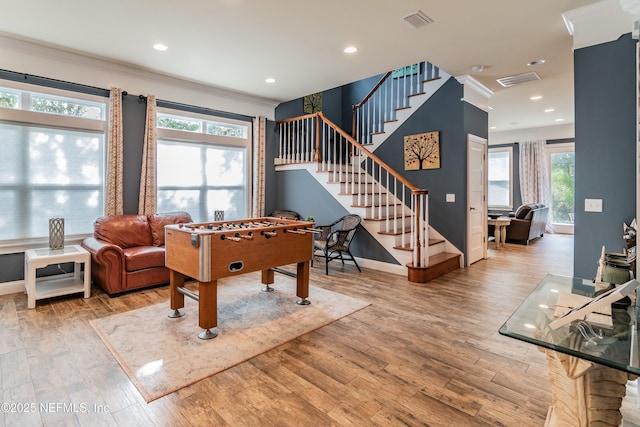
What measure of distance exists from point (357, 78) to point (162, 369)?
4489 millimetres

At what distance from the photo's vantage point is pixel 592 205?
9.98 ft

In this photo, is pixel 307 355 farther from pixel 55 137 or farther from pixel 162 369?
pixel 55 137

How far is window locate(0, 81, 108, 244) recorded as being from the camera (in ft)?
12.8

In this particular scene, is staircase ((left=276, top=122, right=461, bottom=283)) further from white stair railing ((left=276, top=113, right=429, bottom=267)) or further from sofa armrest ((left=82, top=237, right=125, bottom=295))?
sofa armrest ((left=82, top=237, right=125, bottom=295))

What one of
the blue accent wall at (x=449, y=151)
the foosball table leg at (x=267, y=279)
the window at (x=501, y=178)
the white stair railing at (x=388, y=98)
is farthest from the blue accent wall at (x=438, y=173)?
the window at (x=501, y=178)

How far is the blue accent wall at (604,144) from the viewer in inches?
113

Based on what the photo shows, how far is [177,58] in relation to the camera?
4.33 metres

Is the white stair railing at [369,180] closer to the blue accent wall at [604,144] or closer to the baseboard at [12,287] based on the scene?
the blue accent wall at [604,144]

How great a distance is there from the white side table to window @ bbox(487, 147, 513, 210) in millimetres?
10522

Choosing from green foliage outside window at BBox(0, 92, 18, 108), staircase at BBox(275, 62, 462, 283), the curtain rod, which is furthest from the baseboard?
staircase at BBox(275, 62, 462, 283)

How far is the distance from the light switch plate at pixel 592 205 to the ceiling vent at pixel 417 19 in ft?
7.53

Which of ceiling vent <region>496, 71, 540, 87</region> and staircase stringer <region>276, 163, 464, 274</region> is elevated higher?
ceiling vent <region>496, 71, 540, 87</region>

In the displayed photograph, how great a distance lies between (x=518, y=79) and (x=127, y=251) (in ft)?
20.1

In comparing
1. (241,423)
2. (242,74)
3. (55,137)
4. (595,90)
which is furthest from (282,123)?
(241,423)
